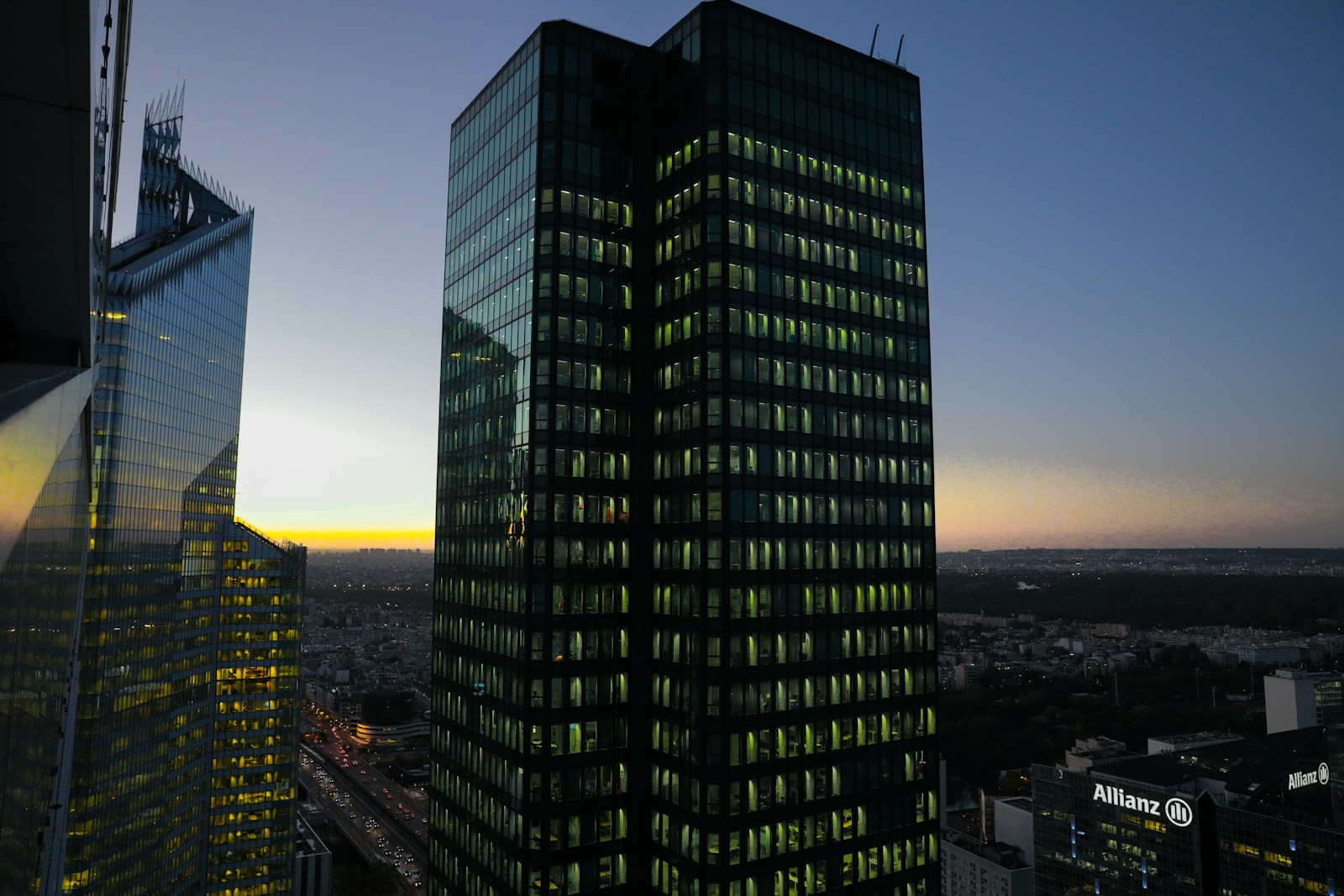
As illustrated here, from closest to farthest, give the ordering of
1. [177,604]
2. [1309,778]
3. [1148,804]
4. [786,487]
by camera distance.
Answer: [786,487], [177,604], [1309,778], [1148,804]

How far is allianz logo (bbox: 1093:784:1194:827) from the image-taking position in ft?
460

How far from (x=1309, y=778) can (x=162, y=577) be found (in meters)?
195

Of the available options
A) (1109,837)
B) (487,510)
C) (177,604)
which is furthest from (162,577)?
(1109,837)

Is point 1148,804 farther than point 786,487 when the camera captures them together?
Yes

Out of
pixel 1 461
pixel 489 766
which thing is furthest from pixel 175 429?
pixel 1 461

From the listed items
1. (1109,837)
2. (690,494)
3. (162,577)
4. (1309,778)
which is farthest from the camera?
(1109,837)

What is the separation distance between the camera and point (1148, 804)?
146875mm

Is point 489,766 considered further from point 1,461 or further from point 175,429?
point 175,429

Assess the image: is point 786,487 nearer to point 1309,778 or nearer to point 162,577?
point 162,577

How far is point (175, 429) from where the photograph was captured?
5281 inches

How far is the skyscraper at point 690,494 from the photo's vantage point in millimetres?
74625

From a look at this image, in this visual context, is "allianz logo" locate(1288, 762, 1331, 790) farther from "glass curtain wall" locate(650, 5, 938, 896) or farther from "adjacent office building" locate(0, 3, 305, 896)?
"adjacent office building" locate(0, 3, 305, 896)

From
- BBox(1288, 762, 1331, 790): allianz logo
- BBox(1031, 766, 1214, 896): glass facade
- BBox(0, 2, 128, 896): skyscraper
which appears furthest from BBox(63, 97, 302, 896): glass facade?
BBox(1288, 762, 1331, 790): allianz logo

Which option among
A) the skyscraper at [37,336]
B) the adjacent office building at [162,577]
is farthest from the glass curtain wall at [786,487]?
the skyscraper at [37,336]
